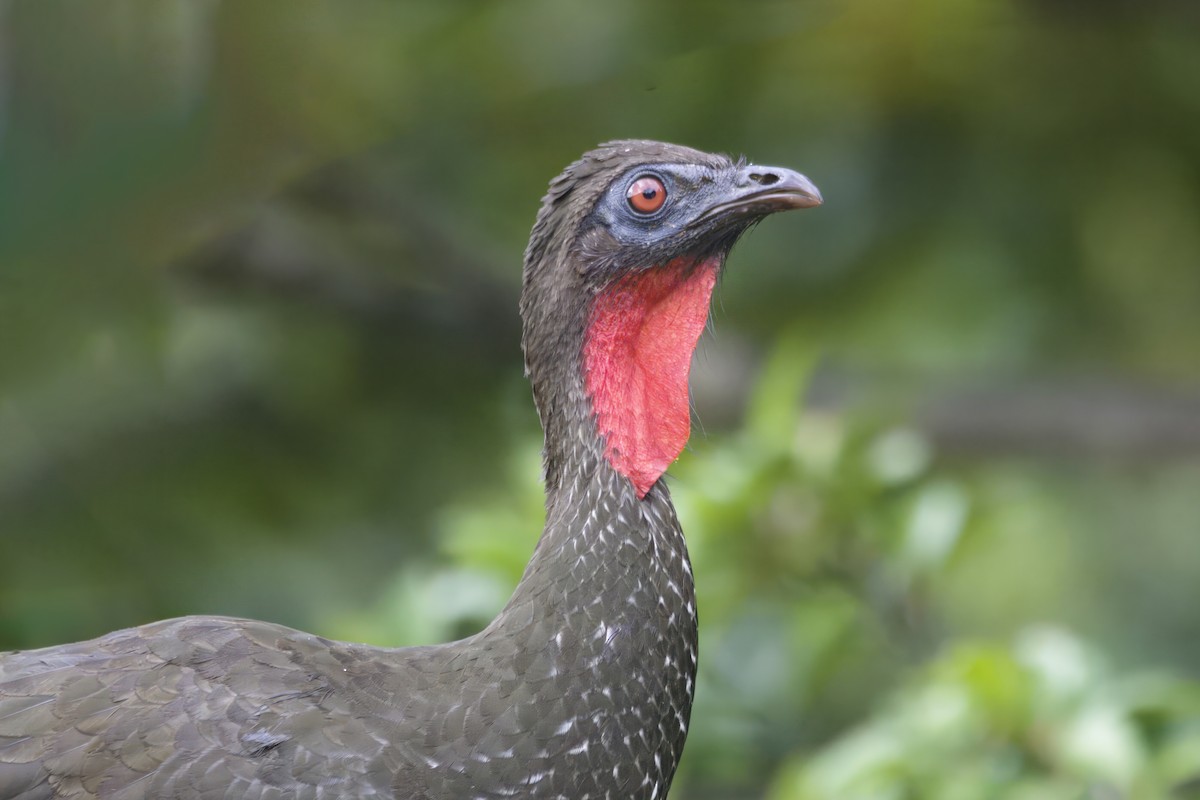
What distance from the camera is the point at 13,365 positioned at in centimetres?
575

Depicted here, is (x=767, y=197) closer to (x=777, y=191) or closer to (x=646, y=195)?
(x=777, y=191)

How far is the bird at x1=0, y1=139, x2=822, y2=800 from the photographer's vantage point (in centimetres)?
233

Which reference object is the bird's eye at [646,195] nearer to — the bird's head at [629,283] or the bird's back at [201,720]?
the bird's head at [629,283]

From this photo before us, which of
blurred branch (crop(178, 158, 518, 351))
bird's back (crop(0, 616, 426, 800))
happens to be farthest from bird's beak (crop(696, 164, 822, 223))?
blurred branch (crop(178, 158, 518, 351))

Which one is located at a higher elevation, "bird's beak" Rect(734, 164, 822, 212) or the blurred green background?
the blurred green background

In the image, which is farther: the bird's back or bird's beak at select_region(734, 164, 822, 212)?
bird's beak at select_region(734, 164, 822, 212)

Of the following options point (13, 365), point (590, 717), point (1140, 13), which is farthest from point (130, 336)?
point (1140, 13)

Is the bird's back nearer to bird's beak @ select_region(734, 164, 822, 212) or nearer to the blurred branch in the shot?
bird's beak @ select_region(734, 164, 822, 212)

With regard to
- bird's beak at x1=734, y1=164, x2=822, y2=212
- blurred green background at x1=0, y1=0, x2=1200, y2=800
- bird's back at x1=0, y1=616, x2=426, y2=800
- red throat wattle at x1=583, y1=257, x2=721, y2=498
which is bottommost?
bird's back at x1=0, y1=616, x2=426, y2=800

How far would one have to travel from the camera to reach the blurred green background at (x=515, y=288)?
18.0ft

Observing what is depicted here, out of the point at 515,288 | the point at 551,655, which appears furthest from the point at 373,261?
the point at 551,655

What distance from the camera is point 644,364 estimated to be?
268 centimetres

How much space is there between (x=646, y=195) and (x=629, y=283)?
0.16 meters

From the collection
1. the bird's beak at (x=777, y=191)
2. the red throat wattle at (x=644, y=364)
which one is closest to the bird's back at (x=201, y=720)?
the red throat wattle at (x=644, y=364)
